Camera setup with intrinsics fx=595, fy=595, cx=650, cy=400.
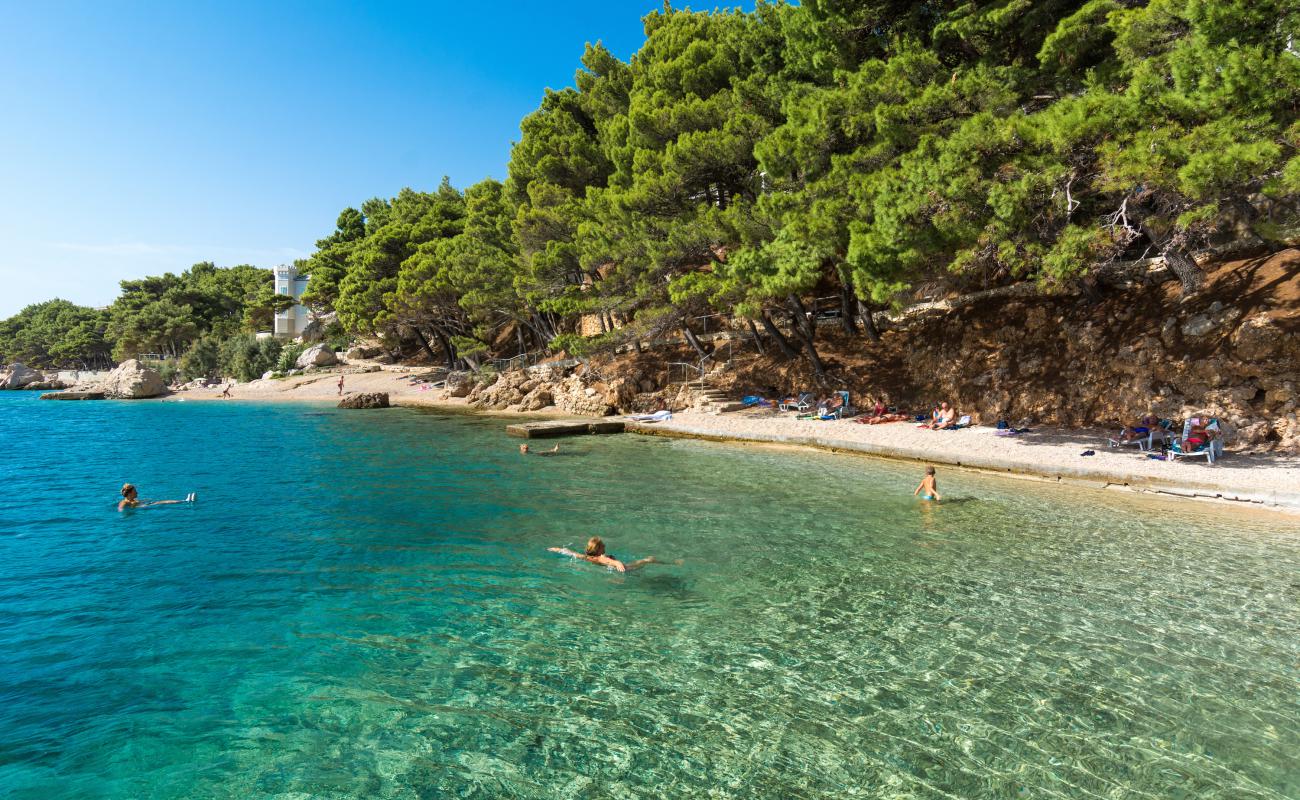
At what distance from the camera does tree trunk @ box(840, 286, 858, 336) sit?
86.3 feet

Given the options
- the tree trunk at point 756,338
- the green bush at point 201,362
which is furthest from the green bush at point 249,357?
the tree trunk at point 756,338

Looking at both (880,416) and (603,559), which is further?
(880,416)

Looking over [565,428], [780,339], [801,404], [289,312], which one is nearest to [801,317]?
[780,339]

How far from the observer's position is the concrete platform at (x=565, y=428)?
22.9m

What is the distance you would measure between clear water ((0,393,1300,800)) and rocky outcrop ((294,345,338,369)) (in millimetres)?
51332

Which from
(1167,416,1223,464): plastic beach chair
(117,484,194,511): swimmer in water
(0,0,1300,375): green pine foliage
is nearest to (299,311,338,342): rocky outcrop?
(0,0,1300,375): green pine foliage

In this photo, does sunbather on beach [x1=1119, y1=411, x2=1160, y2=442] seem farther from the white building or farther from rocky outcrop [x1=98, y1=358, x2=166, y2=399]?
the white building

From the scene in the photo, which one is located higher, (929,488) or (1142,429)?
(1142,429)

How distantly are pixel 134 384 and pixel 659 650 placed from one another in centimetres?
6802

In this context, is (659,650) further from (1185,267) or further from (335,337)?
(335,337)

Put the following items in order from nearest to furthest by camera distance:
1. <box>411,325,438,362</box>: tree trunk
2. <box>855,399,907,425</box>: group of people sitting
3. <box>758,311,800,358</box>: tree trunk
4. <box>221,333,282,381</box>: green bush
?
<box>855,399,907,425</box>: group of people sitting < <box>758,311,800,358</box>: tree trunk < <box>411,325,438,362</box>: tree trunk < <box>221,333,282,381</box>: green bush

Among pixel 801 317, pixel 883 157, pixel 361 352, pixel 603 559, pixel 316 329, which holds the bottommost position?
pixel 603 559

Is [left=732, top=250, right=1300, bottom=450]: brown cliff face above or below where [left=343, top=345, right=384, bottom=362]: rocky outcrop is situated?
below

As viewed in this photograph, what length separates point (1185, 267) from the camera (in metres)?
15.6
